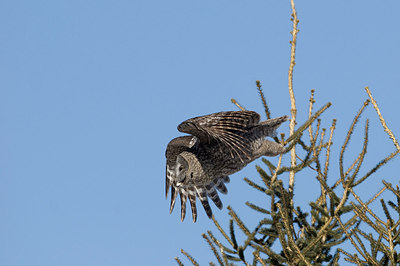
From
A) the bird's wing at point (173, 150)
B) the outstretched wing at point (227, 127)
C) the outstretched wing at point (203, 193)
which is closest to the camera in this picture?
the outstretched wing at point (227, 127)

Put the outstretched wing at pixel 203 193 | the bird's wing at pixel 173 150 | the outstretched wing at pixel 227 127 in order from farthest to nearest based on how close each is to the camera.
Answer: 1. the outstretched wing at pixel 203 193
2. the bird's wing at pixel 173 150
3. the outstretched wing at pixel 227 127

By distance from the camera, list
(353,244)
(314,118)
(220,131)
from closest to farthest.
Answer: (353,244), (314,118), (220,131)

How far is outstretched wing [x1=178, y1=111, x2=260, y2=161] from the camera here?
6105 mm

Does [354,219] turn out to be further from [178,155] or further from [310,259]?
[178,155]

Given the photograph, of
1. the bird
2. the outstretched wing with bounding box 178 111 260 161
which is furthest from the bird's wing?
the outstretched wing with bounding box 178 111 260 161

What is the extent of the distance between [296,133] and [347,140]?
0.64 meters

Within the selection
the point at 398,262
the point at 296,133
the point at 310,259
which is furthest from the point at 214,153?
the point at 398,262

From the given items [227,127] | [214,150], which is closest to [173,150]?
[214,150]

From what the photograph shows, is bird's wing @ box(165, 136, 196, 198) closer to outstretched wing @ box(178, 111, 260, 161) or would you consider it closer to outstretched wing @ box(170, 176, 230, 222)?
outstretched wing @ box(170, 176, 230, 222)

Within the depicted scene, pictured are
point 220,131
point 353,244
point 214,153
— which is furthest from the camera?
point 214,153

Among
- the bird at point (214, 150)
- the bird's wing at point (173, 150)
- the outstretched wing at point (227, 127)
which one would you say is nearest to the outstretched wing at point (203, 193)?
the bird at point (214, 150)

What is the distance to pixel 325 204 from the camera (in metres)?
5.88

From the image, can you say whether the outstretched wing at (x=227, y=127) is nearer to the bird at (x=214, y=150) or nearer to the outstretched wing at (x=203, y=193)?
the bird at (x=214, y=150)

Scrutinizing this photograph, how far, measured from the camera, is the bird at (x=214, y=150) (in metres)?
6.19
